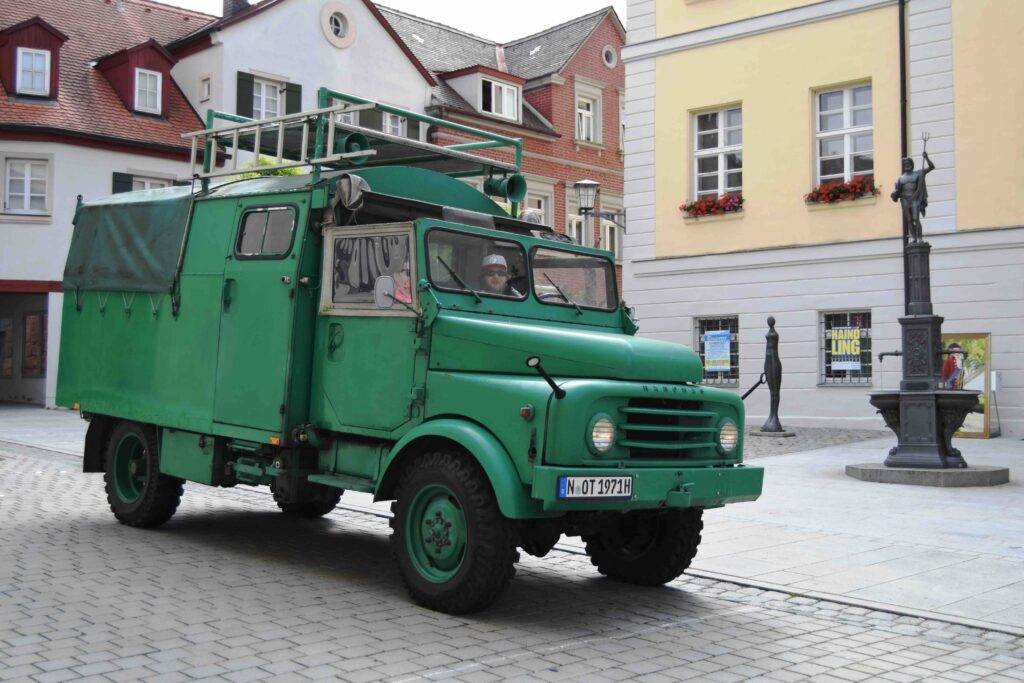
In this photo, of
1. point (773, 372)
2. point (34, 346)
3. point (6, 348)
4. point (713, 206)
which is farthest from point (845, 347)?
point (6, 348)

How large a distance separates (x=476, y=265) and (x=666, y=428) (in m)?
1.64

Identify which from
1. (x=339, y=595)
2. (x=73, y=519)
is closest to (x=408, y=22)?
(x=73, y=519)

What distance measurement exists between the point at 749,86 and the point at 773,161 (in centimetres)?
162

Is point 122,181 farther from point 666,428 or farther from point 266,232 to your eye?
point 666,428

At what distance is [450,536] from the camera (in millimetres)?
6059

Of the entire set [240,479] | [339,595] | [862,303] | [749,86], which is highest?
[749,86]

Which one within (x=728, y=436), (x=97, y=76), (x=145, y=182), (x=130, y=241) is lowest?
(x=728, y=436)

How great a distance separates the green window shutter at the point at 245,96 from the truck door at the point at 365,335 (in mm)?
23177

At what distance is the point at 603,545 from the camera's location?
714 centimetres

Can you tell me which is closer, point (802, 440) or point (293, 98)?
point (802, 440)

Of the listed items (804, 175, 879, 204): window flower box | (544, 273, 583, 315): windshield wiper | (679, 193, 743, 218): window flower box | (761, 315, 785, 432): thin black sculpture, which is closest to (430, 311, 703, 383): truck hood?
(544, 273, 583, 315): windshield wiper

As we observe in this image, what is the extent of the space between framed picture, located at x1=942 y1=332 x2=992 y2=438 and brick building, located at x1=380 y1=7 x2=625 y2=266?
1691 centimetres

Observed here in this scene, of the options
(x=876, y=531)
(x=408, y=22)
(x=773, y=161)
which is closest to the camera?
(x=876, y=531)

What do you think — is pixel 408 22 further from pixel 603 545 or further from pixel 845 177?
pixel 603 545
